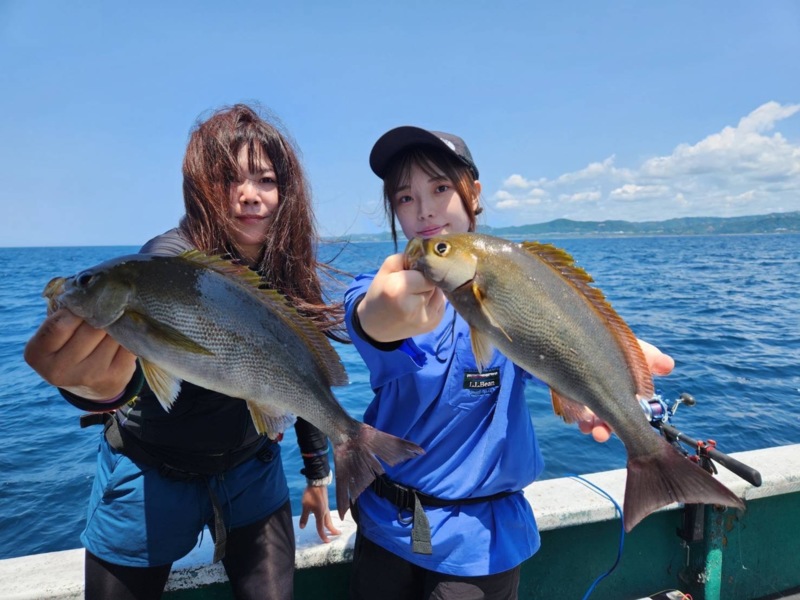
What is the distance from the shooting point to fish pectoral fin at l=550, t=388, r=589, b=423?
7.19 ft

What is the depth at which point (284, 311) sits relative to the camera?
86.7 inches

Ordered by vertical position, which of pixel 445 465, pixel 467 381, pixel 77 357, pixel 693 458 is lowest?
pixel 693 458

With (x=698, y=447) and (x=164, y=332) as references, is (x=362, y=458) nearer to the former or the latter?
(x=164, y=332)

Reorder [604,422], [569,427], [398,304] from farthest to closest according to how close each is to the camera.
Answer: [569,427], [604,422], [398,304]

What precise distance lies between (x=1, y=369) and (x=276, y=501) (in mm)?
15177

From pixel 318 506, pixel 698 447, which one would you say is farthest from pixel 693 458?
pixel 318 506

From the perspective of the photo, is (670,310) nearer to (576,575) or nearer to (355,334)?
(576,575)

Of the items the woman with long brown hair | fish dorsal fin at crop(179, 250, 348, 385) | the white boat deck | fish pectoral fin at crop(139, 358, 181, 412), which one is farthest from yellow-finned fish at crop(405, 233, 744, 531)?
the white boat deck

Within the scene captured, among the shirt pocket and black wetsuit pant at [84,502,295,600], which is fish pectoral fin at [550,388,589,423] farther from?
black wetsuit pant at [84,502,295,600]

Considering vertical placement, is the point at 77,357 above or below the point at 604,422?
above

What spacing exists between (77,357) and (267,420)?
787 mm

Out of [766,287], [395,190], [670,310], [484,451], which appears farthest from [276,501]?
Answer: [766,287]

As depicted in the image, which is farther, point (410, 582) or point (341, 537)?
point (341, 537)

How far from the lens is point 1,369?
1398cm
